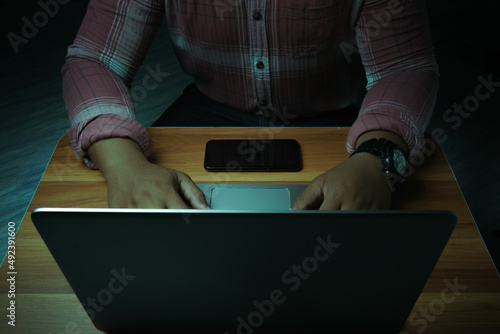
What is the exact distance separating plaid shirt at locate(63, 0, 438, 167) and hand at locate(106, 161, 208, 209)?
0.11 metres

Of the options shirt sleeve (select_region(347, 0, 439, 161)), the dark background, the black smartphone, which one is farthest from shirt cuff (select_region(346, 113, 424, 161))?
the dark background

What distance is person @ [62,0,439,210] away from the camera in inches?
28.0

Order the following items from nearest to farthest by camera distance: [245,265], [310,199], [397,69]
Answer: [245,265], [310,199], [397,69]

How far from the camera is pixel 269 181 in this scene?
778 millimetres

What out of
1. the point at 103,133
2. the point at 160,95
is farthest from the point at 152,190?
the point at 160,95

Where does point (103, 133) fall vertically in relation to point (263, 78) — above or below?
above

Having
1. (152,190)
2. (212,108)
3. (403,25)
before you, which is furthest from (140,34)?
(403,25)

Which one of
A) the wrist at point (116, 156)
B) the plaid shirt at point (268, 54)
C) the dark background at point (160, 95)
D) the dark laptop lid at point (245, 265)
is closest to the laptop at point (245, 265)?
the dark laptop lid at point (245, 265)

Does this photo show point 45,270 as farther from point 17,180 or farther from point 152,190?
point 17,180

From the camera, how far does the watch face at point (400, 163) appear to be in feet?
2.48

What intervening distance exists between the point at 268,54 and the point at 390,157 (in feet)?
1.50

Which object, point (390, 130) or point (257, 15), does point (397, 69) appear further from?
point (257, 15)

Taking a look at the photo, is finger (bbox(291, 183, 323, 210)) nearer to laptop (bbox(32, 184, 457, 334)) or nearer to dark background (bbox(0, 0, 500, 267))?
laptop (bbox(32, 184, 457, 334))

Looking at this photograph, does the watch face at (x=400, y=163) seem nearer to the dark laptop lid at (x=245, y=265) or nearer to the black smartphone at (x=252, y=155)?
the black smartphone at (x=252, y=155)
